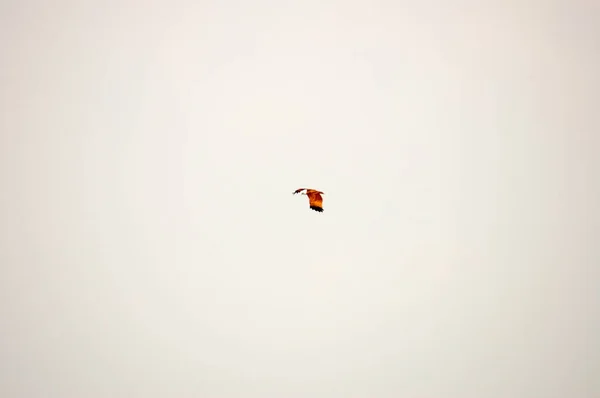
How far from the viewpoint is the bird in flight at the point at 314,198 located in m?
1.35

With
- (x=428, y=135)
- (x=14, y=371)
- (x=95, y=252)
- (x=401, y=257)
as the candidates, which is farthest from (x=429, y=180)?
(x=14, y=371)

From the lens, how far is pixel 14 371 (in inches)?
49.0

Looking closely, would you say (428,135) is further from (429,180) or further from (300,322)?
(300,322)

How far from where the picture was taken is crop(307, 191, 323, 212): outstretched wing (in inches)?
53.2

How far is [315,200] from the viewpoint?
1.35 m

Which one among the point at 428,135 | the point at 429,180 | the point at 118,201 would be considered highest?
the point at 428,135

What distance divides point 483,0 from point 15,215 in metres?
1.42

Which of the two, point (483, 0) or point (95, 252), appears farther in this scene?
point (483, 0)

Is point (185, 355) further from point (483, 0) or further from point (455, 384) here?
point (483, 0)

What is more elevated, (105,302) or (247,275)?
(247,275)

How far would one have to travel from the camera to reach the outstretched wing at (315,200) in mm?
1353

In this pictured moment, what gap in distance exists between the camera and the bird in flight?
1.35 m

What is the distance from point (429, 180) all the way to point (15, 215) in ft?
3.68

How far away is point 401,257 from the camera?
4.57 feet
